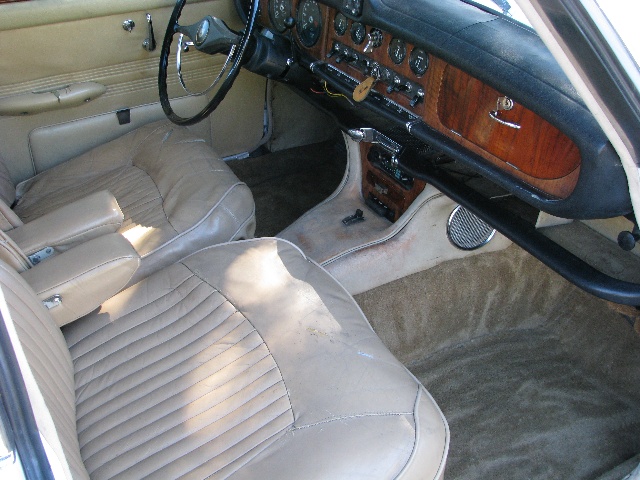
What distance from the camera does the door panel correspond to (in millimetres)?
2125

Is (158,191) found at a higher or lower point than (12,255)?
lower

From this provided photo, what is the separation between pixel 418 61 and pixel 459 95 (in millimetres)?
190

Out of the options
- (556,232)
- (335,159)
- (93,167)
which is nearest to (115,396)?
(93,167)

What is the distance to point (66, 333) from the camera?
153 centimetres

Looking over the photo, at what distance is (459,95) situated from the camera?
1.58 meters

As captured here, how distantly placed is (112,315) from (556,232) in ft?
3.97

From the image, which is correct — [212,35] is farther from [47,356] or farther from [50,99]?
[47,356]

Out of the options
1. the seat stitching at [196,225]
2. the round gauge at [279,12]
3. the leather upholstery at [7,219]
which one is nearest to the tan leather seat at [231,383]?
the seat stitching at [196,225]

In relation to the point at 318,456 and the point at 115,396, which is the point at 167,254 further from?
the point at 318,456

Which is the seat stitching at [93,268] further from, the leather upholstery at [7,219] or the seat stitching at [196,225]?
the leather upholstery at [7,219]

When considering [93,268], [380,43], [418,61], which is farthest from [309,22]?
[93,268]

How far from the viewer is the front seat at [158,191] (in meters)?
1.82

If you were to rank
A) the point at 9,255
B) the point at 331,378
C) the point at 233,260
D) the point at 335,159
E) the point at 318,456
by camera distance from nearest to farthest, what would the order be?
1. the point at 318,456
2. the point at 331,378
3. the point at 9,255
4. the point at 233,260
5. the point at 335,159

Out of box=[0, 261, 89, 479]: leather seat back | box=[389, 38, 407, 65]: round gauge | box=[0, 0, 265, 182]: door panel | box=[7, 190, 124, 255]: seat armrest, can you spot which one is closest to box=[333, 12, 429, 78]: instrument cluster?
box=[389, 38, 407, 65]: round gauge
